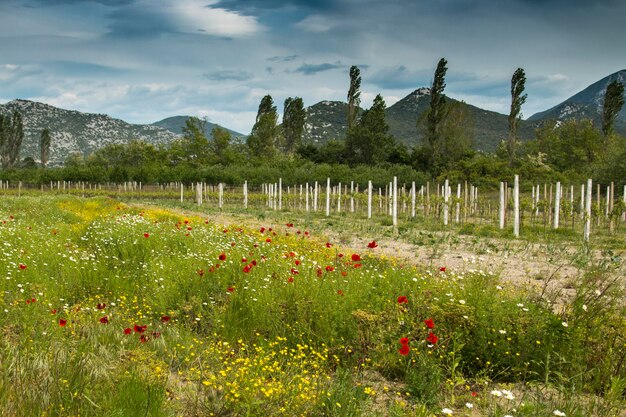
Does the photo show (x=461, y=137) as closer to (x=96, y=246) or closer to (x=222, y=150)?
(x=222, y=150)

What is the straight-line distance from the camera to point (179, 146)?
82.6 meters

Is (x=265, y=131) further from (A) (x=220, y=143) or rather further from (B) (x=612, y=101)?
(B) (x=612, y=101)

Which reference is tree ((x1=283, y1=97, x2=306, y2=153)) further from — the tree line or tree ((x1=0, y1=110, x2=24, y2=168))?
tree ((x1=0, y1=110, x2=24, y2=168))

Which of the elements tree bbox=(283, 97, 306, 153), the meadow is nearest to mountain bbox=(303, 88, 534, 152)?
tree bbox=(283, 97, 306, 153)

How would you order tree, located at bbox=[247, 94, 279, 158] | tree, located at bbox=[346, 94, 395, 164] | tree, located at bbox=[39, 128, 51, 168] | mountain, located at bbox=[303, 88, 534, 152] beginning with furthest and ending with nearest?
mountain, located at bbox=[303, 88, 534, 152]
tree, located at bbox=[39, 128, 51, 168]
tree, located at bbox=[247, 94, 279, 158]
tree, located at bbox=[346, 94, 395, 164]

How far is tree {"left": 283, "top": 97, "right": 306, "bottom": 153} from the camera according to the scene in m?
78.2

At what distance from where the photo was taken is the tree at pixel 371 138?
6188cm

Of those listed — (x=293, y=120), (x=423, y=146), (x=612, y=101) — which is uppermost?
(x=293, y=120)

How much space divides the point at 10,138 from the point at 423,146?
78.3 metres

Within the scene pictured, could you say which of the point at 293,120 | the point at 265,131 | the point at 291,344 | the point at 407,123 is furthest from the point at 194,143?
the point at 407,123

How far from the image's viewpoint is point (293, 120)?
78.8m

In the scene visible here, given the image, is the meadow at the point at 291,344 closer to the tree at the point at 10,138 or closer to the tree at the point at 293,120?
the tree at the point at 293,120

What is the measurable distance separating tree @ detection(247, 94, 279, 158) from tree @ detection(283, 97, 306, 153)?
360 centimetres

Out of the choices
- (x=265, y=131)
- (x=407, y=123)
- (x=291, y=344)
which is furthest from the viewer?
(x=407, y=123)
